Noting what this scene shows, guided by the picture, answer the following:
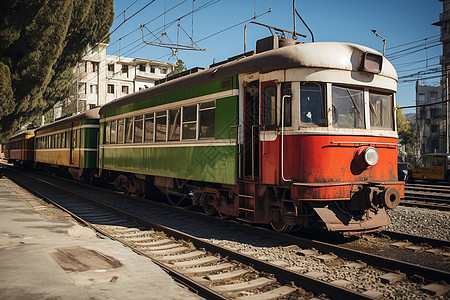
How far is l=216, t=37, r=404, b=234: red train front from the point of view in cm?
680

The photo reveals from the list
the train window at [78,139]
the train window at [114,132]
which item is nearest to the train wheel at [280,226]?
the train window at [114,132]

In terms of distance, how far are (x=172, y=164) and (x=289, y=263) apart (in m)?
4.88

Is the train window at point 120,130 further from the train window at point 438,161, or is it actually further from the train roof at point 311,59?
the train window at point 438,161

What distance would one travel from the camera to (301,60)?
6891mm

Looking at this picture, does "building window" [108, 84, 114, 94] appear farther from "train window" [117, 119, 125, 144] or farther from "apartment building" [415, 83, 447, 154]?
"train window" [117, 119, 125, 144]

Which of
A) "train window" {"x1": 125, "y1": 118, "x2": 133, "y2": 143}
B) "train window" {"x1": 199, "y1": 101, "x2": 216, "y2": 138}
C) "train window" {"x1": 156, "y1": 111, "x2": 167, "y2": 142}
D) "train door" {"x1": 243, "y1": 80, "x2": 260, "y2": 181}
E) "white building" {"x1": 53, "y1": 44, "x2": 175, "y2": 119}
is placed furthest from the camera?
"white building" {"x1": 53, "y1": 44, "x2": 175, "y2": 119}

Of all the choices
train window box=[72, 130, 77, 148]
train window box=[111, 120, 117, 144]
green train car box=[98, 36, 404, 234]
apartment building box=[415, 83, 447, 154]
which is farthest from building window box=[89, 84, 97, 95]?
green train car box=[98, 36, 404, 234]

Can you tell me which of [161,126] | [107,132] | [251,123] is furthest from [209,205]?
[107,132]

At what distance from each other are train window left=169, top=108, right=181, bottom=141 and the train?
17.8 inches

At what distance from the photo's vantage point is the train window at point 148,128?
11164mm

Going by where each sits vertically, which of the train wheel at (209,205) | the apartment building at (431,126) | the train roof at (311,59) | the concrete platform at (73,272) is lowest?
the concrete platform at (73,272)

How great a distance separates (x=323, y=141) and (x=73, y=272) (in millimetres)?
4349

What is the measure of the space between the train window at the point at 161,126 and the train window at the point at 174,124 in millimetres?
343

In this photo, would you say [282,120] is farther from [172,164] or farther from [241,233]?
[172,164]
